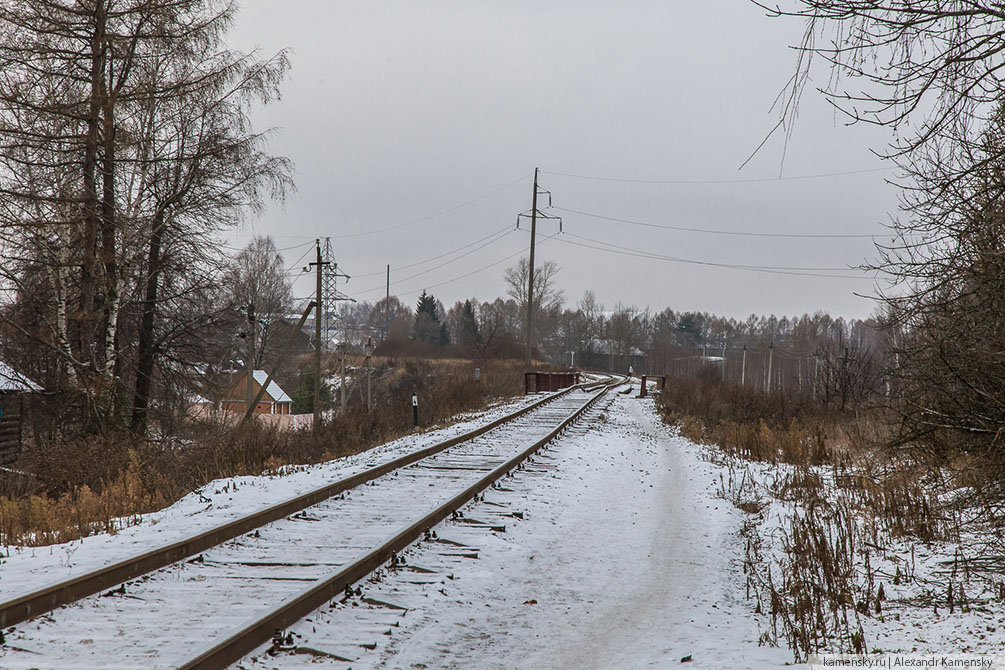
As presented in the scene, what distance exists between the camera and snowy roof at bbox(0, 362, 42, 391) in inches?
624

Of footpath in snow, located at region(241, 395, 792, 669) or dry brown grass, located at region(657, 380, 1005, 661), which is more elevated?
dry brown grass, located at region(657, 380, 1005, 661)

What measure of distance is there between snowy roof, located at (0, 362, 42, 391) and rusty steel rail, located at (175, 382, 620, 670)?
527 inches

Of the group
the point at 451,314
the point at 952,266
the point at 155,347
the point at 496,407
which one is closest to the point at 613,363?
the point at 451,314

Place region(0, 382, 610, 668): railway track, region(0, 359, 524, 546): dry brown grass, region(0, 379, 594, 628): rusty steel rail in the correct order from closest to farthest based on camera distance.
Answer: region(0, 382, 610, 668): railway track → region(0, 379, 594, 628): rusty steel rail → region(0, 359, 524, 546): dry brown grass

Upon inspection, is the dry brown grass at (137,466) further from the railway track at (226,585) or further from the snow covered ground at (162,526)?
the railway track at (226,585)

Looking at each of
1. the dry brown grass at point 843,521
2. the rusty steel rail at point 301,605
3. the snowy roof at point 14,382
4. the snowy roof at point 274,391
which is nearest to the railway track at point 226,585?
the rusty steel rail at point 301,605

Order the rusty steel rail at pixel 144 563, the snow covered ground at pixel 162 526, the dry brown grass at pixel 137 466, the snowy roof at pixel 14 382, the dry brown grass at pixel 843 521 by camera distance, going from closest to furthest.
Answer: the rusty steel rail at pixel 144 563, the dry brown grass at pixel 843 521, the snow covered ground at pixel 162 526, the dry brown grass at pixel 137 466, the snowy roof at pixel 14 382

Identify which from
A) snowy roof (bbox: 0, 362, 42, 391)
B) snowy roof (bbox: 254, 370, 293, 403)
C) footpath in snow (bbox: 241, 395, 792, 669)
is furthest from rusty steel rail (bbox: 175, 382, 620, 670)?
snowy roof (bbox: 254, 370, 293, 403)

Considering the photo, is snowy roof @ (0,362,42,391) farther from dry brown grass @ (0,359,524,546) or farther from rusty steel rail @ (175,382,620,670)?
rusty steel rail @ (175,382,620,670)

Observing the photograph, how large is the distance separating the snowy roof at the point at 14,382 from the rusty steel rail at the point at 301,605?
527 inches

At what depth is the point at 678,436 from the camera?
18516mm

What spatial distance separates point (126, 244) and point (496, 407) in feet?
43.4

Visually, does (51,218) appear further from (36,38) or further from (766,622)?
(766,622)

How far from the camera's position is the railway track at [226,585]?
3771mm
